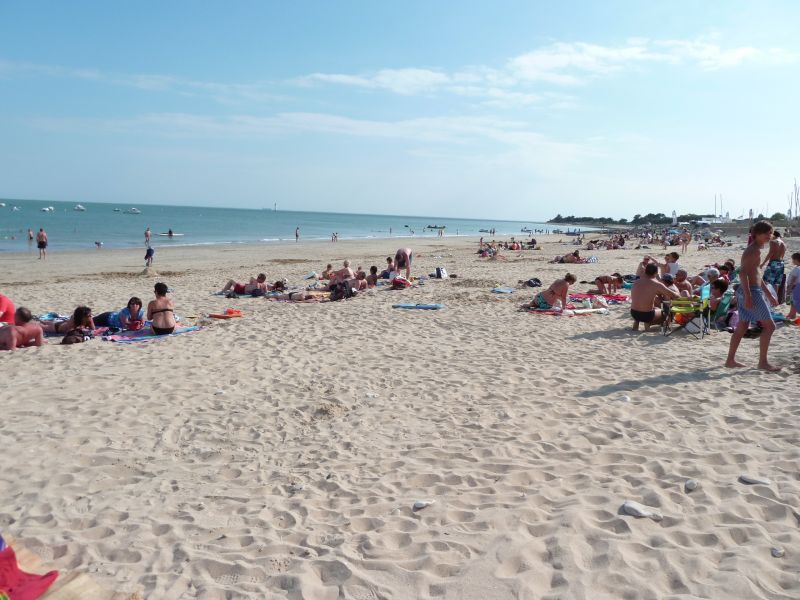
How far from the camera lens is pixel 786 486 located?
3.22 meters

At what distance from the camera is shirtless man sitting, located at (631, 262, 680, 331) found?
8003mm

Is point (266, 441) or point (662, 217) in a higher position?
point (662, 217)

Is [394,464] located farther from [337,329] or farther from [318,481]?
[337,329]

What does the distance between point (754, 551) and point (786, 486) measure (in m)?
0.84

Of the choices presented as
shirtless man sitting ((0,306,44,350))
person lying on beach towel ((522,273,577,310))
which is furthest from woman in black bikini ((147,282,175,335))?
person lying on beach towel ((522,273,577,310))

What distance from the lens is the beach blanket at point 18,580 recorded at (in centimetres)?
238

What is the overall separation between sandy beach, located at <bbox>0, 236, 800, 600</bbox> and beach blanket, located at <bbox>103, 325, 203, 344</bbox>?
0.20m

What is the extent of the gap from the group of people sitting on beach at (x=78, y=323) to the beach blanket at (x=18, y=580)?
5682 mm

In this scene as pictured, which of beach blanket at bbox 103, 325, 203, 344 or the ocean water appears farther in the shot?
the ocean water

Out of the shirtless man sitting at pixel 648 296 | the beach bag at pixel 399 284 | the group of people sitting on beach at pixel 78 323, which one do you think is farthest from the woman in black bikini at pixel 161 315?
the shirtless man sitting at pixel 648 296

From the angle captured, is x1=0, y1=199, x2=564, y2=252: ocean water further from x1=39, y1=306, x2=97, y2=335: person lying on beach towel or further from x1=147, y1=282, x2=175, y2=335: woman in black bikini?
x1=147, y1=282, x2=175, y2=335: woman in black bikini

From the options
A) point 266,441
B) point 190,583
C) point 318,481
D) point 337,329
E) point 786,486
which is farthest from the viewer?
point 337,329

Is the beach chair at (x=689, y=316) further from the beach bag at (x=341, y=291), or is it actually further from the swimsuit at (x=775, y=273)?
the beach bag at (x=341, y=291)

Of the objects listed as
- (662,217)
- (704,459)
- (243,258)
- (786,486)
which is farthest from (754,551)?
(662,217)
